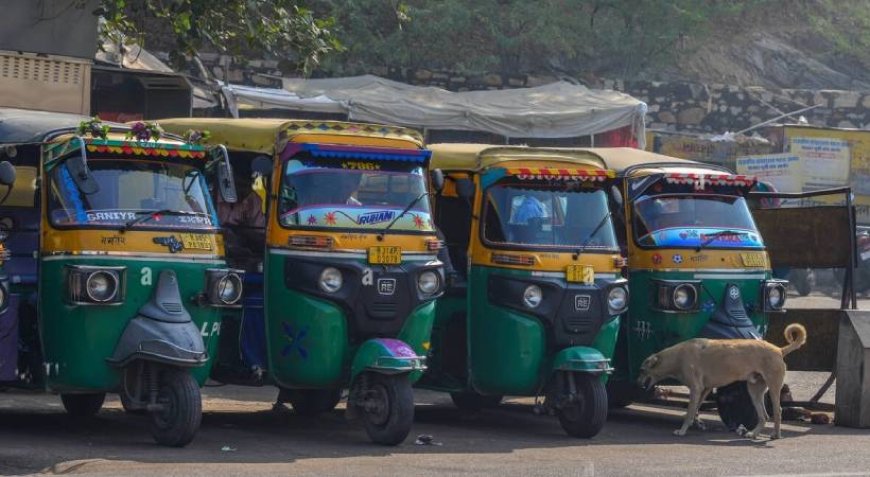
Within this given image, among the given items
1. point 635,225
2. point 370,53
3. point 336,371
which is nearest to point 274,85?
point 370,53

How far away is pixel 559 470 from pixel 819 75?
95.0ft

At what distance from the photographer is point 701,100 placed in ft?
93.7

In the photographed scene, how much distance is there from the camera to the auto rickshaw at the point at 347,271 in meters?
A: 10.3

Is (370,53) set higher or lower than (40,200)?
higher

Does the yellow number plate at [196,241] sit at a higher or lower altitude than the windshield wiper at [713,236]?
lower

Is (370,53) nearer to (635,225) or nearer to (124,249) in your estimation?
(635,225)

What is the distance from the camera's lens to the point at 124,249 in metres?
9.62

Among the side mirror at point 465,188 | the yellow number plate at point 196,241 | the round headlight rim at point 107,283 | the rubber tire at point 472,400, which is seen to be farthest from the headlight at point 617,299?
the round headlight rim at point 107,283

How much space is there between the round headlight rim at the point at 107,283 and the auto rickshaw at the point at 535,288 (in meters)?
3.12

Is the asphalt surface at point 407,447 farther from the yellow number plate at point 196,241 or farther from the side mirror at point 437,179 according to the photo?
the side mirror at point 437,179

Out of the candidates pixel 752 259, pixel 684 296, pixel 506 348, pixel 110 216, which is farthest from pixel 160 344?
pixel 752 259

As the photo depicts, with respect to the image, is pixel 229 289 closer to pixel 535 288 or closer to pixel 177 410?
pixel 177 410

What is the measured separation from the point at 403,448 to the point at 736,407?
3427 mm

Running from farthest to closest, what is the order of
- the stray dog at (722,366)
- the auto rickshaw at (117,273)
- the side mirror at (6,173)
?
1. the stray dog at (722,366)
2. the auto rickshaw at (117,273)
3. the side mirror at (6,173)
